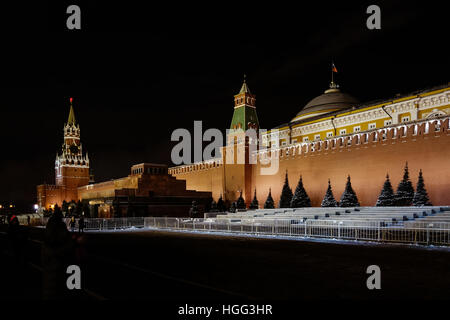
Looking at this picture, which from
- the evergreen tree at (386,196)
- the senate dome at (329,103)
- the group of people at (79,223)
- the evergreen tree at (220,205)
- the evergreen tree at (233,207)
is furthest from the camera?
the senate dome at (329,103)

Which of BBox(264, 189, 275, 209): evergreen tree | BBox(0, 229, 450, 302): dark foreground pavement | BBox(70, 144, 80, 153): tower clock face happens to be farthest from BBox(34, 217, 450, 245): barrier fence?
BBox(70, 144, 80, 153): tower clock face

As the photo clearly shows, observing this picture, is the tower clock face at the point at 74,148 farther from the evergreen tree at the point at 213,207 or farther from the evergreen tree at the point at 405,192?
the evergreen tree at the point at 405,192

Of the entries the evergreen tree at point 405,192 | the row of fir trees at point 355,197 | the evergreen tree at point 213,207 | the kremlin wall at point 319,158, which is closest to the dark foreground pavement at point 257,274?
the row of fir trees at point 355,197

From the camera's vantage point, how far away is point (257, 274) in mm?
6254

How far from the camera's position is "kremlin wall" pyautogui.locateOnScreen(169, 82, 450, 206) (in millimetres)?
17766

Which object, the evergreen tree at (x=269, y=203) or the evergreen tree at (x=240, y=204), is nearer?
the evergreen tree at (x=269, y=203)

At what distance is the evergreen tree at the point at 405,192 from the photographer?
1706cm

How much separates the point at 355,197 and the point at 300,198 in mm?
3617

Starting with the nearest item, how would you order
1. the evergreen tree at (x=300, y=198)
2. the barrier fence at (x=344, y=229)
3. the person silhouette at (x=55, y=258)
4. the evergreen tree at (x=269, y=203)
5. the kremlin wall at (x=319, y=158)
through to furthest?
1. the person silhouette at (x=55, y=258)
2. the barrier fence at (x=344, y=229)
3. the kremlin wall at (x=319, y=158)
4. the evergreen tree at (x=300, y=198)
5. the evergreen tree at (x=269, y=203)

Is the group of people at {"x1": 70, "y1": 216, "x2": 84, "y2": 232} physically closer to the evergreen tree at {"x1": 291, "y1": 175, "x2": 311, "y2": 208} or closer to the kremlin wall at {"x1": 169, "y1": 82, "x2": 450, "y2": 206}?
the evergreen tree at {"x1": 291, "y1": 175, "x2": 311, "y2": 208}

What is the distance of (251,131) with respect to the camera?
30.6 metres
